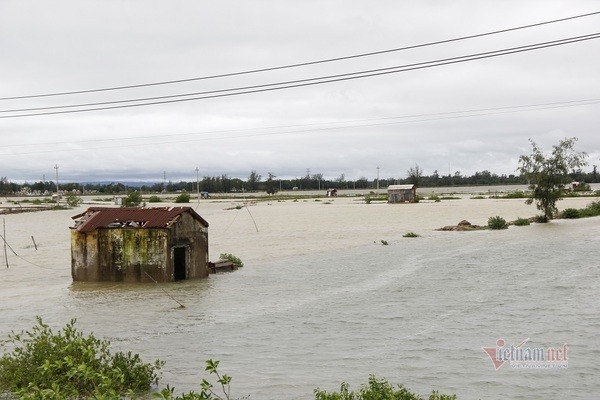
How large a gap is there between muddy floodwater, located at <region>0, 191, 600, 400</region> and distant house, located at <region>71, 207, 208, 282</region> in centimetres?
62

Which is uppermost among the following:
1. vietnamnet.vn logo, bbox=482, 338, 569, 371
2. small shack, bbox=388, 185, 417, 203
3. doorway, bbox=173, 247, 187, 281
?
small shack, bbox=388, 185, 417, 203

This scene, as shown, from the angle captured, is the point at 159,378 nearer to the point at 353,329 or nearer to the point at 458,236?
the point at 353,329

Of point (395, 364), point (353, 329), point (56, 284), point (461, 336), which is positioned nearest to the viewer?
point (395, 364)

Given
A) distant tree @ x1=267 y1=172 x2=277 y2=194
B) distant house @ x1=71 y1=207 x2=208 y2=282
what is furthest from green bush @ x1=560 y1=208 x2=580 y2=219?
distant tree @ x1=267 y1=172 x2=277 y2=194

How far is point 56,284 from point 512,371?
1805cm

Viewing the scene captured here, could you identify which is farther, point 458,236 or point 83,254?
point 458,236

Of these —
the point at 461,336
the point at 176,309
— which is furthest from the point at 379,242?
the point at 461,336

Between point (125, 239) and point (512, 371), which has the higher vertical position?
point (125, 239)

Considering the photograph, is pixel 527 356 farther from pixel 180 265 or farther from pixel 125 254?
pixel 125 254

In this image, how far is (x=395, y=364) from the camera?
13.1 m

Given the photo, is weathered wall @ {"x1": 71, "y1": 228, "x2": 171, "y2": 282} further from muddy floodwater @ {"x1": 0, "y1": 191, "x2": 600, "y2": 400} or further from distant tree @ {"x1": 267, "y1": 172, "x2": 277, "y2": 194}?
distant tree @ {"x1": 267, "y1": 172, "x2": 277, "y2": 194}

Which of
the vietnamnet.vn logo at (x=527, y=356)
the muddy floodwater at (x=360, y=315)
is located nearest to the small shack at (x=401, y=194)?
the muddy floodwater at (x=360, y=315)

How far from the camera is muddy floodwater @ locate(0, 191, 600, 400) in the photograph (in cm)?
1244

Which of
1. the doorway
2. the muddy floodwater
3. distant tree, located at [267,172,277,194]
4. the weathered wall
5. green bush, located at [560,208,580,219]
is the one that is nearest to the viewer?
the muddy floodwater
